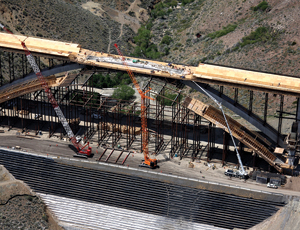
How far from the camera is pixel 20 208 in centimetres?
8844

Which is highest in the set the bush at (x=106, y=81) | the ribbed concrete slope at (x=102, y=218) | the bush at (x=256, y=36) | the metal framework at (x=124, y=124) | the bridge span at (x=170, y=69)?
the bush at (x=256, y=36)

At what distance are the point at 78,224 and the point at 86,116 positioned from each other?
25.2m

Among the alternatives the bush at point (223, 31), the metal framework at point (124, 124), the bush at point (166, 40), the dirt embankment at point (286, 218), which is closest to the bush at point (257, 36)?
the bush at point (223, 31)

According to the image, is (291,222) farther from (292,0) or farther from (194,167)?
(292,0)

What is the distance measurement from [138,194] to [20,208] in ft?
60.6

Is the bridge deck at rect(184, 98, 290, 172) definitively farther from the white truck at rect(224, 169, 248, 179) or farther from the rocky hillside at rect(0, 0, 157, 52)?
the rocky hillside at rect(0, 0, 157, 52)

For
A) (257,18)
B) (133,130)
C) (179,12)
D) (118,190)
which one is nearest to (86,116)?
(133,130)

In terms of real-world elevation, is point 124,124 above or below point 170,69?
below

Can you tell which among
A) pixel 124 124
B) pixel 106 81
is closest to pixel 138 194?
pixel 124 124

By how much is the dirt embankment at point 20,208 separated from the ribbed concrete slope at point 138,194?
179cm

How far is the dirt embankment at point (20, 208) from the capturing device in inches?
3376

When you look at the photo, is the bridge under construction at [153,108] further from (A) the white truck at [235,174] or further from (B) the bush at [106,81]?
(B) the bush at [106,81]

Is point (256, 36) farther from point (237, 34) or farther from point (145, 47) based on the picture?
point (145, 47)

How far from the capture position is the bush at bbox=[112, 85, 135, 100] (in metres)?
124
